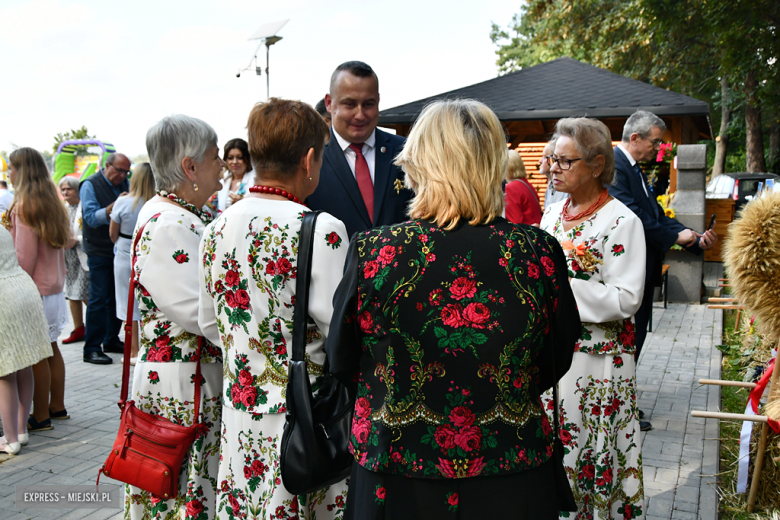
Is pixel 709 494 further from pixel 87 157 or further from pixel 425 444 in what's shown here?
pixel 87 157

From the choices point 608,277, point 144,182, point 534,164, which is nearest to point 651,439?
point 608,277

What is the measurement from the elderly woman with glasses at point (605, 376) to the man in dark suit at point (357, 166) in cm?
94

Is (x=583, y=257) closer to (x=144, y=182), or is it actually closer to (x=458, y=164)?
(x=458, y=164)

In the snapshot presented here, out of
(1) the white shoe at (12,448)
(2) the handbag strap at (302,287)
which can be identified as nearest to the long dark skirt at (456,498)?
(2) the handbag strap at (302,287)

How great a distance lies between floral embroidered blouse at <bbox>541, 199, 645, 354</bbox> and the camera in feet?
9.01

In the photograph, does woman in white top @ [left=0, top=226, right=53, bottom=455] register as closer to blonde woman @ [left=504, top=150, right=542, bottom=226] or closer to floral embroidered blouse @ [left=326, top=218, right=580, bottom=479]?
floral embroidered blouse @ [left=326, top=218, right=580, bottom=479]

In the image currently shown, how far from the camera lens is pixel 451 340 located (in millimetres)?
1604

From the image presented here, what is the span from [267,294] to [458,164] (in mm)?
757

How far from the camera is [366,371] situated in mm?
1764

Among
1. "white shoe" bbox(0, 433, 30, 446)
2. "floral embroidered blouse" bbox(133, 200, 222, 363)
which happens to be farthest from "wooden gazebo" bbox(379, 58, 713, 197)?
"floral embroidered blouse" bbox(133, 200, 222, 363)

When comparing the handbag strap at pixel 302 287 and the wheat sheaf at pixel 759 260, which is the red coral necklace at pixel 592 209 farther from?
the handbag strap at pixel 302 287

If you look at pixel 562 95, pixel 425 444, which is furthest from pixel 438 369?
pixel 562 95

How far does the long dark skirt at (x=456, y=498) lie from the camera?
1.63 metres

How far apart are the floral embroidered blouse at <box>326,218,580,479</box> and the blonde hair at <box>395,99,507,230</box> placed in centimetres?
4
